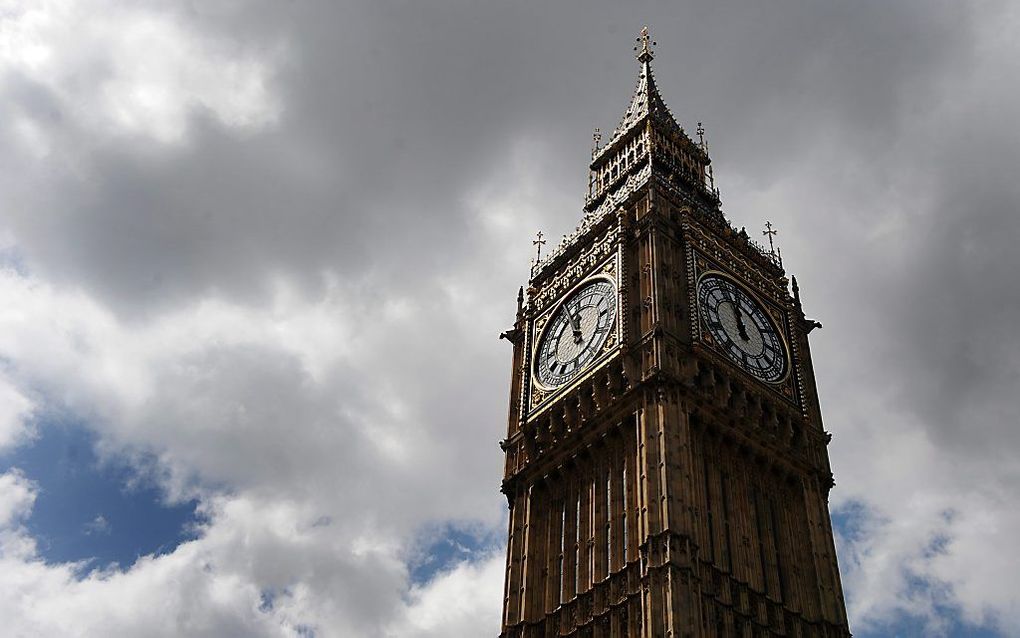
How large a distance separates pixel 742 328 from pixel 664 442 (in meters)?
12.7

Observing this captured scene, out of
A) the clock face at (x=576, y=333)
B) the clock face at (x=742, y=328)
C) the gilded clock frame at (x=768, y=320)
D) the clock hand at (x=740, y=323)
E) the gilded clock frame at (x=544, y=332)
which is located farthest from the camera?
the clock hand at (x=740, y=323)

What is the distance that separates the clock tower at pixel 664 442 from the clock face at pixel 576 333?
106 mm

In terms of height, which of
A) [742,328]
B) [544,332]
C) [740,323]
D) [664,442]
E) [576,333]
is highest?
[544,332]

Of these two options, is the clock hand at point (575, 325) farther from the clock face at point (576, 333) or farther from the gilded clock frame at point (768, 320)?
the gilded clock frame at point (768, 320)

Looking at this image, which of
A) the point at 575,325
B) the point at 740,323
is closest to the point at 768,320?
the point at 740,323

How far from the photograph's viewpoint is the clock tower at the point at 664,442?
48781mm

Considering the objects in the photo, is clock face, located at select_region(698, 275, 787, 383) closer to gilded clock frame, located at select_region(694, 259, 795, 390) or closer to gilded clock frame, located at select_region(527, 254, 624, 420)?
gilded clock frame, located at select_region(694, 259, 795, 390)

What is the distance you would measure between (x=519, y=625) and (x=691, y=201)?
3068cm

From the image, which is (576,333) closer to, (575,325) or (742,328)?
(575,325)

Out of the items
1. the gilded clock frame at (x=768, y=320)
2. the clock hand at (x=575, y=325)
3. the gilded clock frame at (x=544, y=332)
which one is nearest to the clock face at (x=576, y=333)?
the clock hand at (x=575, y=325)

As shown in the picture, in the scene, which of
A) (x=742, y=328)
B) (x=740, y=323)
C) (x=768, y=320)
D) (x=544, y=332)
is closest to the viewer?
(x=742, y=328)

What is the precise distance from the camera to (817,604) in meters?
52.6

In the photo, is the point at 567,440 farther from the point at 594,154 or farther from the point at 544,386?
the point at 594,154

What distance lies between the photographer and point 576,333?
61406mm
